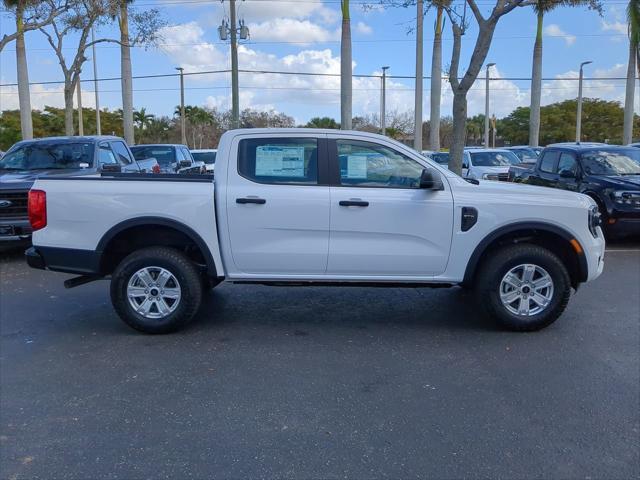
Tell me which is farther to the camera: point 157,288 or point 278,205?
point 157,288

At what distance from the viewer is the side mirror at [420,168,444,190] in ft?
17.2

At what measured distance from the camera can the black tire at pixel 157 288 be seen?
18.0 feet

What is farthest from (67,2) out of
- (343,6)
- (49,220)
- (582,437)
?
(582,437)

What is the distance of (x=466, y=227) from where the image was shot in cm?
543

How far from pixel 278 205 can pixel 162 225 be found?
109 centimetres

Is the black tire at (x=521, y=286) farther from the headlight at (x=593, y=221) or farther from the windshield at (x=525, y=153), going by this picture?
the windshield at (x=525, y=153)

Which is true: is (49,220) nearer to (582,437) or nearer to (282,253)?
(282,253)

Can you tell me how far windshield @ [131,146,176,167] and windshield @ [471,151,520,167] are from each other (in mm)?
9773

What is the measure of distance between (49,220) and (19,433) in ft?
7.77

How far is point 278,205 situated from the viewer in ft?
17.7

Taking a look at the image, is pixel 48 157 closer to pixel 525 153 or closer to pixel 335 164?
pixel 335 164

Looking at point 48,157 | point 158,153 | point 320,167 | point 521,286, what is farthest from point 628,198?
point 158,153

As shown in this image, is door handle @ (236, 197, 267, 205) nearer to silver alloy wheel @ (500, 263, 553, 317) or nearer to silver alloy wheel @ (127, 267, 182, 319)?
silver alloy wheel @ (127, 267, 182, 319)


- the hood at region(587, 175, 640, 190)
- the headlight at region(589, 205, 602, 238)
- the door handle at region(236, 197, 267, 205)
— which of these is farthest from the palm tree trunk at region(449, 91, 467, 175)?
the door handle at region(236, 197, 267, 205)
